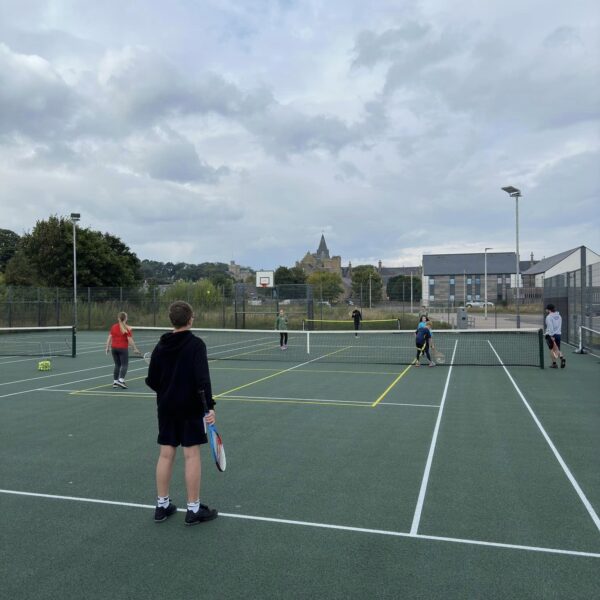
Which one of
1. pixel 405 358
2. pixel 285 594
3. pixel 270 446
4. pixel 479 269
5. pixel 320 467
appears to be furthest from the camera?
pixel 479 269

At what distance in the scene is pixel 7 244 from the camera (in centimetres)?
8406

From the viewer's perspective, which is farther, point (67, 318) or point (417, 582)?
point (67, 318)

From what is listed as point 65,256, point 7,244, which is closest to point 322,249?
point 7,244

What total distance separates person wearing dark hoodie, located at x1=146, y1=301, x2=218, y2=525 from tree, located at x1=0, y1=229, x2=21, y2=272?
282 feet

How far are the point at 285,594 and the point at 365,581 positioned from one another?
550mm

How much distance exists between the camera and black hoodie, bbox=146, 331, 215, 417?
448 centimetres

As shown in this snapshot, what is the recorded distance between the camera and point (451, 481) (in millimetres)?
5738

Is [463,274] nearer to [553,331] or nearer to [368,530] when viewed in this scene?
[553,331]

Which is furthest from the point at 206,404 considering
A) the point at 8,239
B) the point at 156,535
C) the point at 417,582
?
the point at 8,239

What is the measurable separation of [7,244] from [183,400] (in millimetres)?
90846

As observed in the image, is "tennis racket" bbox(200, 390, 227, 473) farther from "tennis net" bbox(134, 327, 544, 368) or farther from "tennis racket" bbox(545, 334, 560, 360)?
"tennis racket" bbox(545, 334, 560, 360)

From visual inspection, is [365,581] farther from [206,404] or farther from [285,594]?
[206,404]

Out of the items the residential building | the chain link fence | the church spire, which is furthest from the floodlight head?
the church spire

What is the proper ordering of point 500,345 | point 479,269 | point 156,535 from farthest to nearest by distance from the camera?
point 479,269 → point 500,345 → point 156,535
